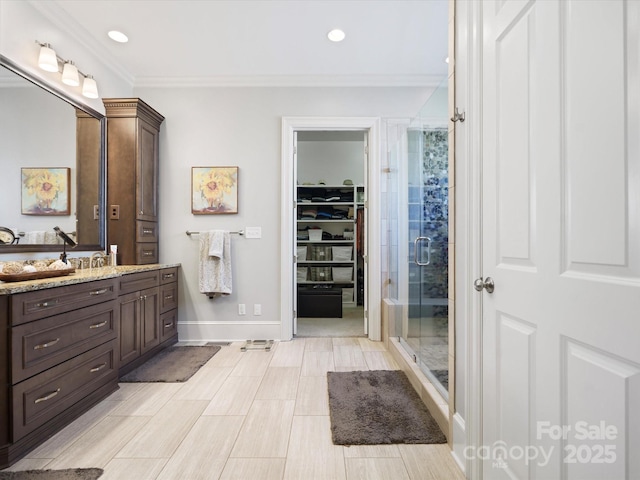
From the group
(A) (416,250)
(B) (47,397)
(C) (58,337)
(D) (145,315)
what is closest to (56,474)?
(B) (47,397)

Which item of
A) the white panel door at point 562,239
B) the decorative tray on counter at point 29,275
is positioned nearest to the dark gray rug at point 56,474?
the decorative tray on counter at point 29,275

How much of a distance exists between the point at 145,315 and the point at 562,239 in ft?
9.66

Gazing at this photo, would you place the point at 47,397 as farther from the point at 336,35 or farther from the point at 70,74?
the point at 336,35

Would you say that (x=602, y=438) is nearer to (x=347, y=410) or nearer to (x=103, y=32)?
(x=347, y=410)

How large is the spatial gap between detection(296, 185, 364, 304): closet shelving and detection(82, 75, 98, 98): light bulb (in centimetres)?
277

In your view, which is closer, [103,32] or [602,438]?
[602,438]

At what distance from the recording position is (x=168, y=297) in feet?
10.5

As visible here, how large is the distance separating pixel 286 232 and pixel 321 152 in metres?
2.45

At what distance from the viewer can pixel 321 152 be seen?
213 inches

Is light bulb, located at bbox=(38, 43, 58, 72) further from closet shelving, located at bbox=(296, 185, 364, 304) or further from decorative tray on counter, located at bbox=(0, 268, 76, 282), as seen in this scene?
closet shelving, located at bbox=(296, 185, 364, 304)

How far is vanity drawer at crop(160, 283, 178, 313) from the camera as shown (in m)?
3.08

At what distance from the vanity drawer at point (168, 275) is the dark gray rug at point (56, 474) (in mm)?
1744

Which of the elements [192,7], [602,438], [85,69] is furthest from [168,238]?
[602,438]

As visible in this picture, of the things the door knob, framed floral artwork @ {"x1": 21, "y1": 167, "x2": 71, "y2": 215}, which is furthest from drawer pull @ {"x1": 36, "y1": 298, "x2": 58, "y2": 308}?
the door knob
